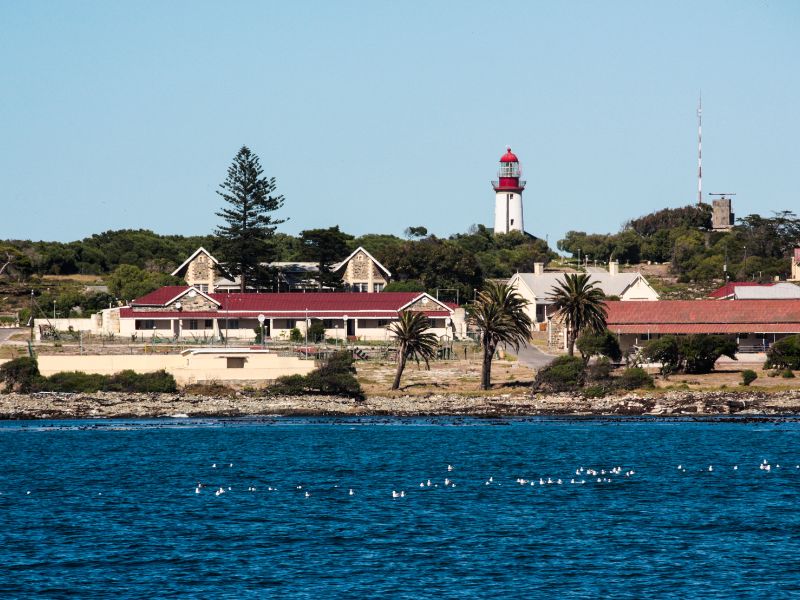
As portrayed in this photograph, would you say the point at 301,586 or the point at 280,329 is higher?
the point at 280,329

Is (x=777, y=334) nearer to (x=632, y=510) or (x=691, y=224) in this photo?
(x=632, y=510)

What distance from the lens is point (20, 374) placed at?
8712 centimetres

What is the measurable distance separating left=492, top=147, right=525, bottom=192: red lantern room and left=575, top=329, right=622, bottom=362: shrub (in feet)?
258

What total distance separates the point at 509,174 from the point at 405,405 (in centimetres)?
8910

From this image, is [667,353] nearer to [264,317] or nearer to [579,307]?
[579,307]

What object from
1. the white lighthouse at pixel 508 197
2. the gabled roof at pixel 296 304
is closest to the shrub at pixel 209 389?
the gabled roof at pixel 296 304

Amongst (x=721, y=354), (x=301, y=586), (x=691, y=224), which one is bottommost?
(x=301, y=586)

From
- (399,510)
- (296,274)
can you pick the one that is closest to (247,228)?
(296,274)

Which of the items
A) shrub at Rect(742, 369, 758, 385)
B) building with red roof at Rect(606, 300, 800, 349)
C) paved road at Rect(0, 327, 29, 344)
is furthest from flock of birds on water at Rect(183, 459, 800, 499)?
paved road at Rect(0, 327, 29, 344)

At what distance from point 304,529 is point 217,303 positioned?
6499 cm

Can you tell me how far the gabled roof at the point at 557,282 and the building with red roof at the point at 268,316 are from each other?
11775mm

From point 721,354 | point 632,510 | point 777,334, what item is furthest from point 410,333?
point 632,510

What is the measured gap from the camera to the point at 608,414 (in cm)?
8094

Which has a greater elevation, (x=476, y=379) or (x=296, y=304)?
(x=296, y=304)
